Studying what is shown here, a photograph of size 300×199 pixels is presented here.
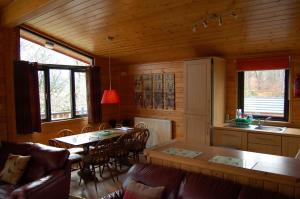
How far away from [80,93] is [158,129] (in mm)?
2042

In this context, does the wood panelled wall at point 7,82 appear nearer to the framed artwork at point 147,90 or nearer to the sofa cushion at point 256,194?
the framed artwork at point 147,90

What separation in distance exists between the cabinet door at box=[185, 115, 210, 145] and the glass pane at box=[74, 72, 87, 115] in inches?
99.8

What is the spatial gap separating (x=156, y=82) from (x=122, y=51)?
3.57ft

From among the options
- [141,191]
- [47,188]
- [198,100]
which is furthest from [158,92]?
[141,191]

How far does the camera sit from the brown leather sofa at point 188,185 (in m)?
1.92

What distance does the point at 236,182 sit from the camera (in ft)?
7.02

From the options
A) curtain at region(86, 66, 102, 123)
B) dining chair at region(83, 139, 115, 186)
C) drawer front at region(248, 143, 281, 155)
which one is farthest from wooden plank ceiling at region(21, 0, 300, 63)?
dining chair at region(83, 139, 115, 186)

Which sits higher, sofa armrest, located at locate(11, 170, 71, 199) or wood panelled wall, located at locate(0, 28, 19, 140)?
wood panelled wall, located at locate(0, 28, 19, 140)

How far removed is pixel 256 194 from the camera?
187 cm

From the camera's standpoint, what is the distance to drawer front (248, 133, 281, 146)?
3.91 metres

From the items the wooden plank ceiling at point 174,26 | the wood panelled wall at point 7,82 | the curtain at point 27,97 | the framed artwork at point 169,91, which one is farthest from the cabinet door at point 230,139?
the wood panelled wall at point 7,82

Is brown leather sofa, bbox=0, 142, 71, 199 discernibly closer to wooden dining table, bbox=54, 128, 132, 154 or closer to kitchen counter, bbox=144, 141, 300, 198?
wooden dining table, bbox=54, 128, 132, 154

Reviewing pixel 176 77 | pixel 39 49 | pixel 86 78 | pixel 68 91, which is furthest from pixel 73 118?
pixel 176 77

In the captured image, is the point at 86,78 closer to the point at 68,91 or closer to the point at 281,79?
the point at 68,91
